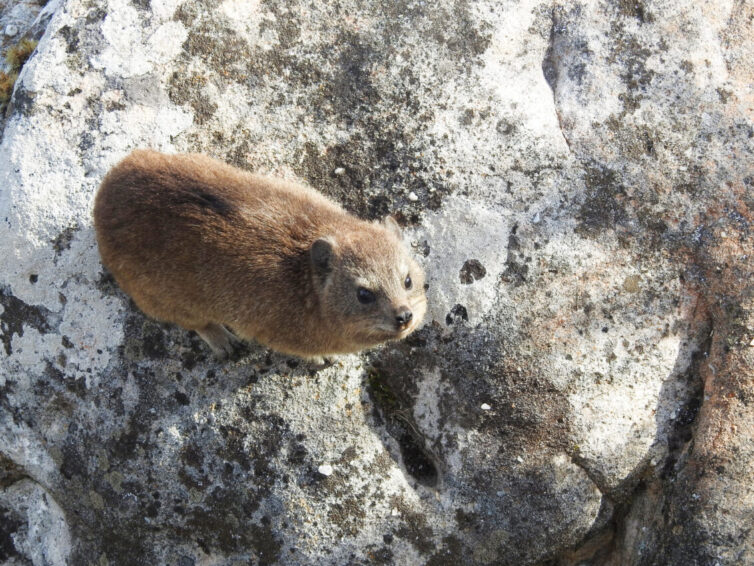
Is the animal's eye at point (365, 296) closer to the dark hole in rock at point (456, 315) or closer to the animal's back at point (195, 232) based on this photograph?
the animal's back at point (195, 232)

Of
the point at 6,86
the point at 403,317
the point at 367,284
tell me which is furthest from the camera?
the point at 6,86

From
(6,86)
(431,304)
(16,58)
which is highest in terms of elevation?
(431,304)

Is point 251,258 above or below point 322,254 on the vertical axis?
below

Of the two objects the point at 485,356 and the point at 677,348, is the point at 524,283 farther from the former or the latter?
the point at 677,348

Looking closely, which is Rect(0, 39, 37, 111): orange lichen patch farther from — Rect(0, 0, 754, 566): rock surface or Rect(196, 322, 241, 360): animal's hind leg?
Rect(196, 322, 241, 360): animal's hind leg

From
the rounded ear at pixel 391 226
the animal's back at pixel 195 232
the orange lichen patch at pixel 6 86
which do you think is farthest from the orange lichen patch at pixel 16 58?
the rounded ear at pixel 391 226

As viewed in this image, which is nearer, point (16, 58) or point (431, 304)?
point (431, 304)

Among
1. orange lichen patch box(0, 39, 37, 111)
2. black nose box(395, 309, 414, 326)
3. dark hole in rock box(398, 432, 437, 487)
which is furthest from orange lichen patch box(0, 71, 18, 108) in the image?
dark hole in rock box(398, 432, 437, 487)

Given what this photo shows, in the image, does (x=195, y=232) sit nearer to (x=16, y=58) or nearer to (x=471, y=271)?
(x=471, y=271)

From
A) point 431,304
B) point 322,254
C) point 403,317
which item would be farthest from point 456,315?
point 322,254
